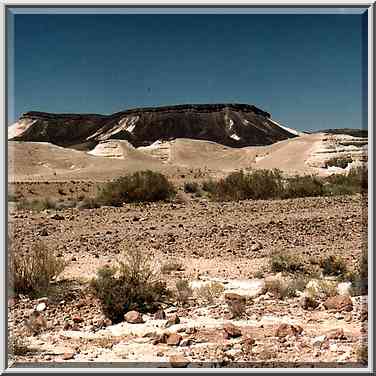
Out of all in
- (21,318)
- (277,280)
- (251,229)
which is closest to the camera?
(21,318)

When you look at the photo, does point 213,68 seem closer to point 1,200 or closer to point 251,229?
point 251,229

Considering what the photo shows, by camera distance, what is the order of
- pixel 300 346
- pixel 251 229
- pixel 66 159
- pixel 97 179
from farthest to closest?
pixel 66 159 < pixel 97 179 < pixel 251 229 < pixel 300 346

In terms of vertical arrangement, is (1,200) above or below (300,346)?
above

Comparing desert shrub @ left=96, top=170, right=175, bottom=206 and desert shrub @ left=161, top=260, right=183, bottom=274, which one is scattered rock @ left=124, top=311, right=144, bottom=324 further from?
desert shrub @ left=96, top=170, right=175, bottom=206

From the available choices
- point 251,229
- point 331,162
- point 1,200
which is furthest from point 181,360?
point 331,162

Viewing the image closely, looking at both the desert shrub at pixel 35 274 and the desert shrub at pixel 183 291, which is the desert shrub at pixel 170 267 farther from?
the desert shrub at pixel 35 274

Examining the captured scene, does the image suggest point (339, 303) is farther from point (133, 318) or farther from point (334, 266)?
point (133, 318)
